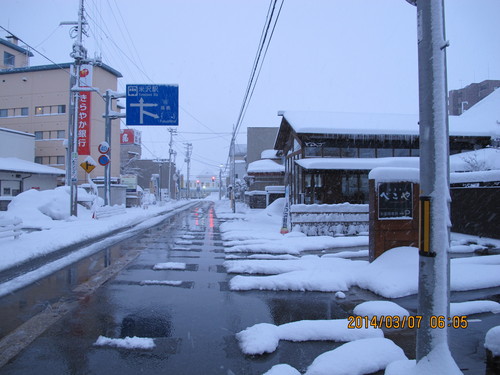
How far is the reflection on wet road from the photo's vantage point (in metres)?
3.36

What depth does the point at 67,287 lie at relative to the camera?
6000 millimetres

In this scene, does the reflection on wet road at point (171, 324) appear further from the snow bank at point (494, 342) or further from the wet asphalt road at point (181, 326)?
the snow bank at point (494, 342)

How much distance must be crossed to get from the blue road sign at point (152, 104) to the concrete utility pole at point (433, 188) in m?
14.0

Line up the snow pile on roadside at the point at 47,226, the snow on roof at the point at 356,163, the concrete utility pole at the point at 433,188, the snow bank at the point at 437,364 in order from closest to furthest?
1. the snow bank at the point at 437,364
2. the concrete utility pole at the point at 433,188
3. the snow pile on roadside at the point at 47,226
4. the snow on roof at the point at 356,163

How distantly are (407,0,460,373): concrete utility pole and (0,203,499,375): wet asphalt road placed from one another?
1.02 meters

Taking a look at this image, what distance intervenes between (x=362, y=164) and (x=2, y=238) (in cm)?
1463

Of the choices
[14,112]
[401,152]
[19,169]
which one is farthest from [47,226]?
[14,112]

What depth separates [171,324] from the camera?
14.4 feet

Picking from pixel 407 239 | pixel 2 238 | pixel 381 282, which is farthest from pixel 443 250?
pixel 2 238

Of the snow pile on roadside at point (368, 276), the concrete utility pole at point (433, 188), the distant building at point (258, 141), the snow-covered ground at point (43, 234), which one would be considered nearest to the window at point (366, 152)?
the snow pile on roadside at point (368, 276)

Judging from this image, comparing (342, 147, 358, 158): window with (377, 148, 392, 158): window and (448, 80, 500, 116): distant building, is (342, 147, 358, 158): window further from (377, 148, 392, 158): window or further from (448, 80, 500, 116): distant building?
(448, 80, 500, 116): distant building

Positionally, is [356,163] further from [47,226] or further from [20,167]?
[20,167]

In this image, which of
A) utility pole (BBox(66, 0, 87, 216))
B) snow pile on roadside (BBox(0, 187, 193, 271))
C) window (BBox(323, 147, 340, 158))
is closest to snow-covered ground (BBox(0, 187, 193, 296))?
snow pile on roadside (BBox(0, 187, 193, 271))

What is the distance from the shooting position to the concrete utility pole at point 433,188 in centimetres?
281
